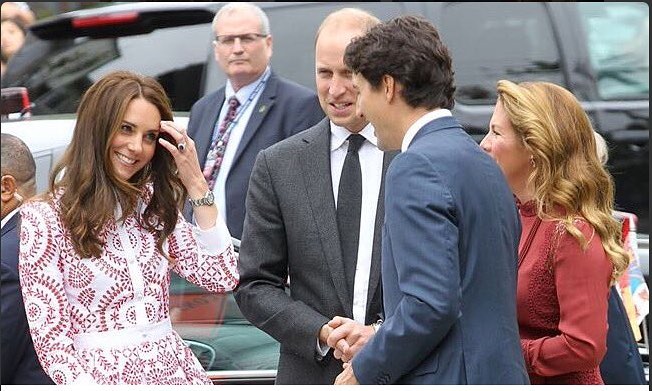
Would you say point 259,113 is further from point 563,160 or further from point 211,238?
point 563,160

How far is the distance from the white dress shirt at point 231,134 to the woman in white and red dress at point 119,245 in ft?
6.94

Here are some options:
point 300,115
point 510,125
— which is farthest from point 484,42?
point 510,125

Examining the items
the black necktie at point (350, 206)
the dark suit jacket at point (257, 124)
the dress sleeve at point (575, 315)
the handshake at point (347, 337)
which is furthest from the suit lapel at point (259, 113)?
the dress sleeve at point (575, 315)

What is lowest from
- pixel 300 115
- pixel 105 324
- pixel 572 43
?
pixel 572 43

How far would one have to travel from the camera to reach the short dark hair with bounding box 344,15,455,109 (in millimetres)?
3695

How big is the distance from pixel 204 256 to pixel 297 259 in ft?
0.97

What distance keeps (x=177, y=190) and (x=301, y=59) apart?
4.31 m

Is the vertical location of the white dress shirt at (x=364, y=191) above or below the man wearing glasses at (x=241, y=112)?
above

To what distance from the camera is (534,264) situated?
4133mm

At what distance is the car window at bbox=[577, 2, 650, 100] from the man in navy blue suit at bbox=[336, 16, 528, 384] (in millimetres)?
5604

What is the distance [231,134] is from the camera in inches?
260

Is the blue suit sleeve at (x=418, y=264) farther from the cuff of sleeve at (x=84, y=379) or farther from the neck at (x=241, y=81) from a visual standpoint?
the neck at (x=241, y=81)

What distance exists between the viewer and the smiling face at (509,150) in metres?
4.26
